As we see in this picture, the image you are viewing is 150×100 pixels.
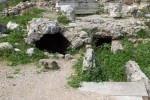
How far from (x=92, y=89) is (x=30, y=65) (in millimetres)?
3514

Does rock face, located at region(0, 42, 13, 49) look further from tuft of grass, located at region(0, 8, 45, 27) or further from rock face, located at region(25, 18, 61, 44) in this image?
tuft of grass, located at region(0, 8, 45, 27)

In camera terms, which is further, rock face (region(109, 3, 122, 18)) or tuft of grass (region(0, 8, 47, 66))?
rock face (region(109, 3, 122, 18))

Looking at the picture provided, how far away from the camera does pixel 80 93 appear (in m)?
10.5

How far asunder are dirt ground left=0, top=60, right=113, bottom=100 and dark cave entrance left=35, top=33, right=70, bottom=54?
2613mm

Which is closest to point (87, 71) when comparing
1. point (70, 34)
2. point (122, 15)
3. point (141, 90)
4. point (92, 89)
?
point (92, 89)

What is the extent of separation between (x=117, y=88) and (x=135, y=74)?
125 cm

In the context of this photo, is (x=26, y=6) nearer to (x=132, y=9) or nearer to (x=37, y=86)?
(x=132, y=9)

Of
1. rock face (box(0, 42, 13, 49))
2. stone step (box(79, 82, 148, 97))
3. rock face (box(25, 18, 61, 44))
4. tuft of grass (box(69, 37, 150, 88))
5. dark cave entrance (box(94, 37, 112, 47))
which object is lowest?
dark cave entrance (box(94, 37, 112, 47))

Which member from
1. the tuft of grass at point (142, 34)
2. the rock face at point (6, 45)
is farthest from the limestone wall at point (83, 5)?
the rock face at point (6, 45)

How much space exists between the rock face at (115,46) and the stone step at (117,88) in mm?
4149

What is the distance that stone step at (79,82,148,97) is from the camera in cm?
1030

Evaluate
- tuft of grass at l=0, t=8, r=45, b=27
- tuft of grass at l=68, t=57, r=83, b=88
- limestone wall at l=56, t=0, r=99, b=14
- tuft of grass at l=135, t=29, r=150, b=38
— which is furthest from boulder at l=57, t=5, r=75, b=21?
tuft of grass at l=68, t=57, r=83, b=88

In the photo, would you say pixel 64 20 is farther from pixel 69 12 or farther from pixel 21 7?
pixel 21 7

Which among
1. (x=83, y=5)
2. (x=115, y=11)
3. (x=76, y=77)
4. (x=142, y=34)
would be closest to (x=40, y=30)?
(x=76, y=77)
